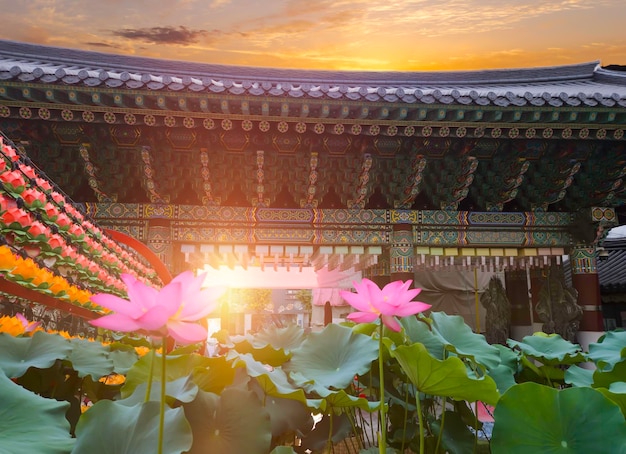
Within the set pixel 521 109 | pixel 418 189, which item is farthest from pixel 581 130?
pixel 418 189

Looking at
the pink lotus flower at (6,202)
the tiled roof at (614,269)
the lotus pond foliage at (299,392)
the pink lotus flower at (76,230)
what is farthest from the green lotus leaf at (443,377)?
the tiled roof at (614,269)

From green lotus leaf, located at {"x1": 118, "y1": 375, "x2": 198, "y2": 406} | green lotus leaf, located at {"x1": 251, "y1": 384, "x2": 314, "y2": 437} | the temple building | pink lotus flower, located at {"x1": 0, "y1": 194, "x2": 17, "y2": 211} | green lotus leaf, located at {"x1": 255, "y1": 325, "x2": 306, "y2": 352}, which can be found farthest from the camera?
the temple building

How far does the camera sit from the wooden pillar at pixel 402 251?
5.91m

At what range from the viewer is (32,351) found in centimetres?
85

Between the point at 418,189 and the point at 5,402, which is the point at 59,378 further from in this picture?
the point at 418,189

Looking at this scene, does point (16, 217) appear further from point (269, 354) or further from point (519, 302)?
point (519, 302)

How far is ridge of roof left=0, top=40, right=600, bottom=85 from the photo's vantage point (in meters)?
7.45

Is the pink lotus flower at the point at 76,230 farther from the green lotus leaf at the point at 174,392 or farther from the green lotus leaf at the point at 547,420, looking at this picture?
the green lotus leaf at the point at 547,420

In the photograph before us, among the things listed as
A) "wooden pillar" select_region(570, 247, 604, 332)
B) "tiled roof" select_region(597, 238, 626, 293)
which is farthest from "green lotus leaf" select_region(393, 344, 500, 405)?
"tiled roof" select_region(597, 238, 626, 293)

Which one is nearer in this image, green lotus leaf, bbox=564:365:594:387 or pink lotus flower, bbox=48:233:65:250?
green lotus leaf, bbox=564:365:594:387


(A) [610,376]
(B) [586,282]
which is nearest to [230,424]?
(A) [610,376]

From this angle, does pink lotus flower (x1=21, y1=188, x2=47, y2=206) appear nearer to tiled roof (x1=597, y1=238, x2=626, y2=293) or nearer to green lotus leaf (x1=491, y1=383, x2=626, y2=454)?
green lotus leaf (x1=491, y1=383, x2=626, y2=454)

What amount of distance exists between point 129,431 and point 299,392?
240 millimetres

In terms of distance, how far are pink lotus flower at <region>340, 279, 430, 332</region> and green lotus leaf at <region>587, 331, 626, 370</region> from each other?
1.47 ft
